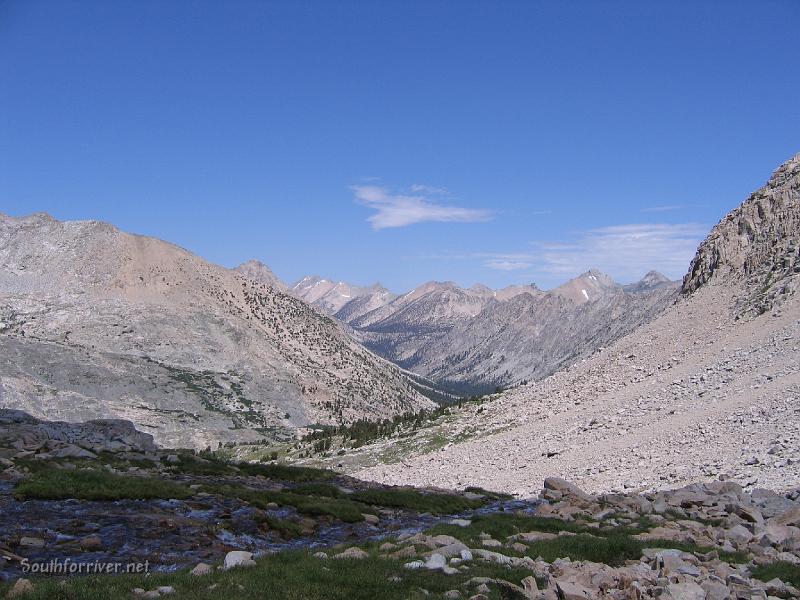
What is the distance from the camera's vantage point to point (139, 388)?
152 metres

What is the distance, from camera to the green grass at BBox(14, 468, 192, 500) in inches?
945

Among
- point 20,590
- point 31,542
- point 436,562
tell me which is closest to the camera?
point 20,590

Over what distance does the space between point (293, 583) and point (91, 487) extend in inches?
620

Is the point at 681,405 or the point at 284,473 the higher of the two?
the point at 681,405

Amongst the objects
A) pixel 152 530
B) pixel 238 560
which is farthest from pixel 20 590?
pixel 152 530

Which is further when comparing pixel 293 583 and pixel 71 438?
pixel 71 438

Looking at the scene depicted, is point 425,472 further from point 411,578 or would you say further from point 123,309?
point 123,309

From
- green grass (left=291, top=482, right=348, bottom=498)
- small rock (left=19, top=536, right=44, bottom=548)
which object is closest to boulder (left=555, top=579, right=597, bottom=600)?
small rock (left=19, top=536, right=44, bottom=548)

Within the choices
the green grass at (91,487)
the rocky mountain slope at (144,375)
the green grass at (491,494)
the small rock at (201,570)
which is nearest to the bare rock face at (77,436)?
the green grass at (91,487)

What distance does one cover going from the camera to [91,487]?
83.2 ft

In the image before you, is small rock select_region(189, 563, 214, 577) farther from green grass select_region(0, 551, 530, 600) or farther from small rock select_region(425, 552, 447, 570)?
small rock select_region(425, 552, 447, 570)

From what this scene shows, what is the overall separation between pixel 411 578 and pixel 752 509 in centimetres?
1763

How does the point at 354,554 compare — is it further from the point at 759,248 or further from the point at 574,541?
the point at 759,248

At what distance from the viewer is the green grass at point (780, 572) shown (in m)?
15.9
